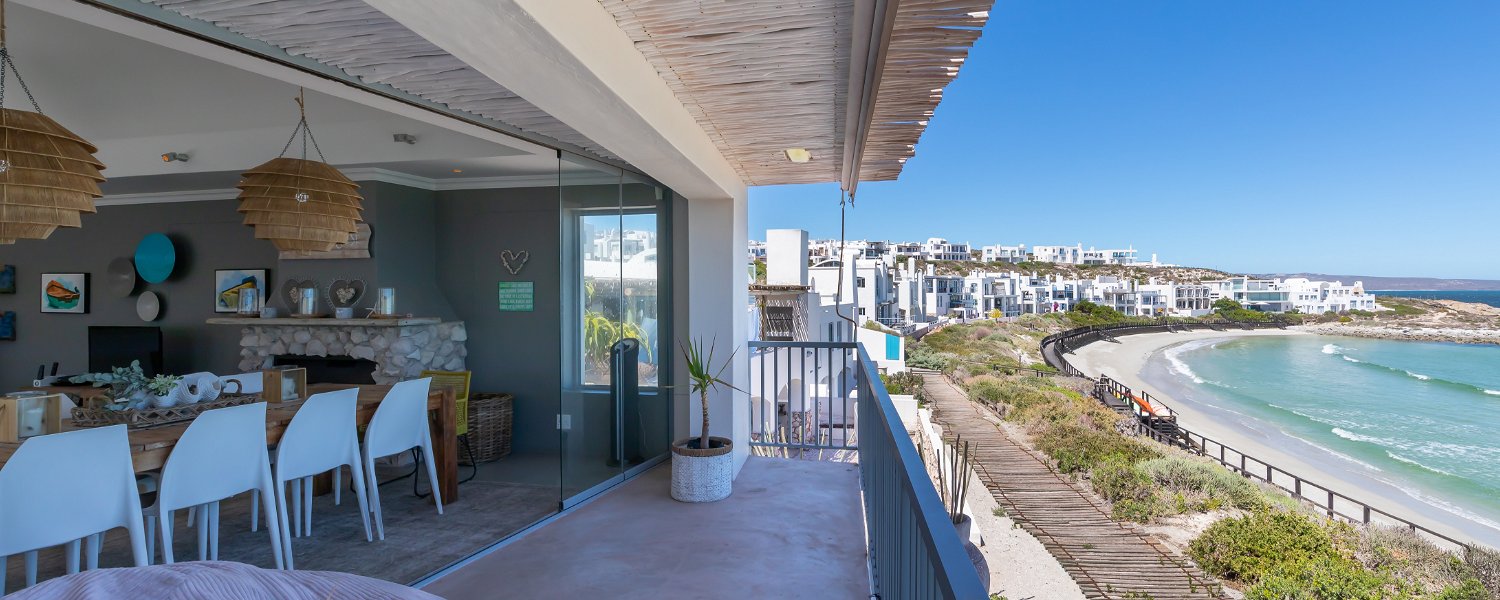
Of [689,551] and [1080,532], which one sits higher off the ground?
[689,551]

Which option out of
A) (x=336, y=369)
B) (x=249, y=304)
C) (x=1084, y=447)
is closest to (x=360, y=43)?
(x=336, y=369)

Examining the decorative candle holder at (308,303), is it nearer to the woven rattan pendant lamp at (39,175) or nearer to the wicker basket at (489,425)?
the wicker basket at (489,425)

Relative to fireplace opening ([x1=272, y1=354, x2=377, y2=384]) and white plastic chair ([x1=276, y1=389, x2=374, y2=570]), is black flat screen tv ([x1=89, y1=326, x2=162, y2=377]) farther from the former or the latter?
white plastic chair ([x1=276, y1=389, x2=374, y2=570])

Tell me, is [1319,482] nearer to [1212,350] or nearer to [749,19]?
[749,19]

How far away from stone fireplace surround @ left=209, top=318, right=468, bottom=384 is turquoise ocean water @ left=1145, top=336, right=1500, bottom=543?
1967 cm

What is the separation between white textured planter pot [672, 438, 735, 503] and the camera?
153 inches

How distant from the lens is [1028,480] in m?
14.0

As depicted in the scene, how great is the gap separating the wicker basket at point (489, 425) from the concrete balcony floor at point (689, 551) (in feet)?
4.84

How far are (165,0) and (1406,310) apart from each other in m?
71.8

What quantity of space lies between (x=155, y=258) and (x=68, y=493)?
4917 mm

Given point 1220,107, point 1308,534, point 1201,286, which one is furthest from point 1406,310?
point 1308,534

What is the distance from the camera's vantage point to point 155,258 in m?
5.96

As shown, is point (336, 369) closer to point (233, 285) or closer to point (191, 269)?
point (233, 285)

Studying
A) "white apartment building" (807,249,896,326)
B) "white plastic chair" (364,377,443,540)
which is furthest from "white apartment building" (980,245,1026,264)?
"white plastic chair" (364,377,443,540)
